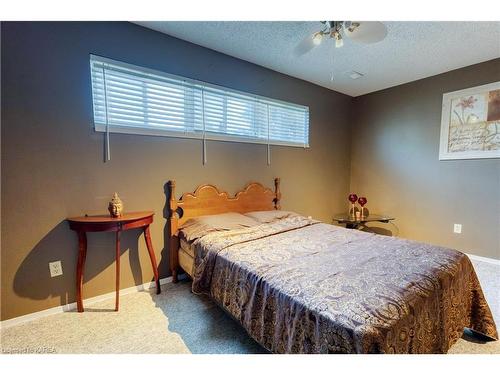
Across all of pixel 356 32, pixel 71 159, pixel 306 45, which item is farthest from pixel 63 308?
pixel 356 32

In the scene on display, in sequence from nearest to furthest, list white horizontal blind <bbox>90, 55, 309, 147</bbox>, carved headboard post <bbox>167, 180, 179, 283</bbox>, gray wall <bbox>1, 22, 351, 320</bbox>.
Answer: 1. gray wall <bbox>1, 22, 351, 320</bbox>
2. white horizontal blind <bbox>90, 55, 309, 147</bbox>
3. carved headboard post <bbox>167, 180, 179, 283</bbox>

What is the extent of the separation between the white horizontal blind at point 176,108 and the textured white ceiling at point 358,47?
426 millimetres

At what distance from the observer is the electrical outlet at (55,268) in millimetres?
1841

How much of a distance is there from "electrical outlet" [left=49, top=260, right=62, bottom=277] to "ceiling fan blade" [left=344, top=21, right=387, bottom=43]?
2801 mm

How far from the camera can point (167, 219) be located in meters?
2.37

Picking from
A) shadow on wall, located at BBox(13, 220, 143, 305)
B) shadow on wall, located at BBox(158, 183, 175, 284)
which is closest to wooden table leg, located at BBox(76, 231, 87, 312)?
shadow on wall, located at BBox(13, 220, 143, 305)

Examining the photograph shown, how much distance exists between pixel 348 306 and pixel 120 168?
6.65 feet

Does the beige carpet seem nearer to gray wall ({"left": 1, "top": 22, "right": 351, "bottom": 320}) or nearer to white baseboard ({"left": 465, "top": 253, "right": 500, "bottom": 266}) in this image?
gray wall ({"left": 1, "top": 22, "right": 351, "bottom": 320})

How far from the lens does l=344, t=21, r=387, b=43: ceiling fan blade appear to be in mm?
1524

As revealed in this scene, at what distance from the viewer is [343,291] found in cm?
115

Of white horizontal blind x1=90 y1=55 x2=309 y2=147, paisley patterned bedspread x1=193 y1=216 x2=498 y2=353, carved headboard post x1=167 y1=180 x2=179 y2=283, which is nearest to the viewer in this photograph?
paisley patterned bedspread x1=193 y1=216 x2=498 y2=353

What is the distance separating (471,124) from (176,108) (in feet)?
11.5

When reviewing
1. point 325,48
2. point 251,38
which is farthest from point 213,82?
point 325,48
